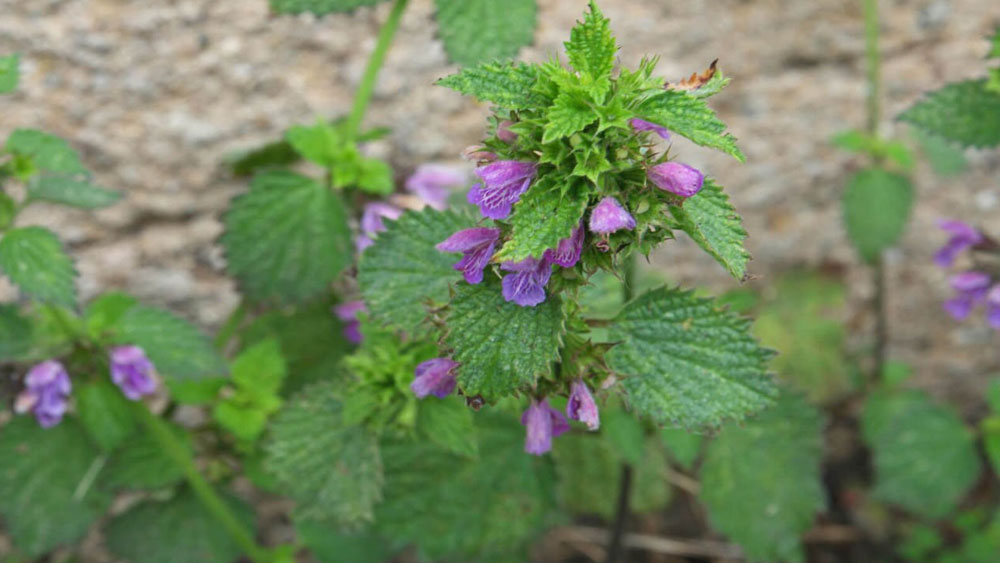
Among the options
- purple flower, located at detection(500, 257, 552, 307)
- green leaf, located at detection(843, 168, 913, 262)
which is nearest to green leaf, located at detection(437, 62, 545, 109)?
purple flower, located at detection(500, 257, 552, 307)

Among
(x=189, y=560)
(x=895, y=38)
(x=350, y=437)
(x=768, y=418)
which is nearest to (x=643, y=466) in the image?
(x=768, y=418)

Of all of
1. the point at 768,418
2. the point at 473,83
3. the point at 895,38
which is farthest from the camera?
the point at 895,38

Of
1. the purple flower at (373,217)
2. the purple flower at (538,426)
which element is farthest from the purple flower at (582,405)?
the purple flower at (373,217)

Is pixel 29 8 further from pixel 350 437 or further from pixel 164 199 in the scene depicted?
pixel 350 437

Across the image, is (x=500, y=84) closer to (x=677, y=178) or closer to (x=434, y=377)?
(x=677, y=178)

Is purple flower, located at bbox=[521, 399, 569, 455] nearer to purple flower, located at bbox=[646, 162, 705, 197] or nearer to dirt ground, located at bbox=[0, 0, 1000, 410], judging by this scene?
purple flower, located at bbox=[646, 162, 705, 197]
